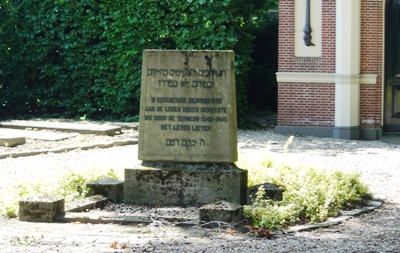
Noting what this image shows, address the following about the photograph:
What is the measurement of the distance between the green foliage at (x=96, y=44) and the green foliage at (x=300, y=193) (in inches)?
296

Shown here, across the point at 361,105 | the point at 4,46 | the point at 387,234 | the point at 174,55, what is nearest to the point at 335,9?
the point at 361,105

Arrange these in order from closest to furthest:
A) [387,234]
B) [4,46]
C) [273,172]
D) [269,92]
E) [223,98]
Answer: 1. [387,234]
2. [223,98]
3. [273,172]
4. [4,46]
5. [269,92]

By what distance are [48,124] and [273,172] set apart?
7.94 m

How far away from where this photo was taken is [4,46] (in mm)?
19984

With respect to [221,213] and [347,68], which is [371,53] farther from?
[221,213]

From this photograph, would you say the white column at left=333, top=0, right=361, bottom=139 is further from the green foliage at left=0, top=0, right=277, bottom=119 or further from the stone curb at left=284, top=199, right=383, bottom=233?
the stone curb at left=284, top=199, right=383, bottom=233

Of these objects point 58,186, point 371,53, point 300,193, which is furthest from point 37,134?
point 300,193

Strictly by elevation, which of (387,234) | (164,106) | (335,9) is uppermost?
(335,9)

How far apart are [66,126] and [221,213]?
9.27 metres

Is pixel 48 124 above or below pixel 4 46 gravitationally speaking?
below

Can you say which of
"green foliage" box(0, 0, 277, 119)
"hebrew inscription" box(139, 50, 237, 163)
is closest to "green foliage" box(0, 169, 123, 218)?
"hebrew inscription" box(139, 50, 237, 163)

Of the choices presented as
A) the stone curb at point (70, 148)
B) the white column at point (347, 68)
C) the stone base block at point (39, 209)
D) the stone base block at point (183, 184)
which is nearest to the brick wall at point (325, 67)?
the white column at point (347, 68)

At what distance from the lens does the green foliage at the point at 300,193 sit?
836cm

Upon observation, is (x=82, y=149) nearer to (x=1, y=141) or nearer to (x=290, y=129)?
(x=1, y=141)
